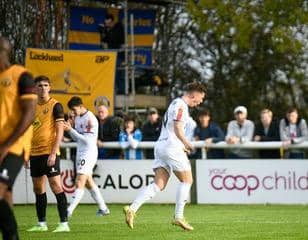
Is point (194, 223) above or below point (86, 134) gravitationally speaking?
below

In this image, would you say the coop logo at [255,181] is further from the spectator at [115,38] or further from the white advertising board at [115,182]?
the spectator at [115,38]

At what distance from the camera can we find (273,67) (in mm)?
37719

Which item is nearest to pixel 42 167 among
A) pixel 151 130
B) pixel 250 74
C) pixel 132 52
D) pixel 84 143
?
pixel 84 143

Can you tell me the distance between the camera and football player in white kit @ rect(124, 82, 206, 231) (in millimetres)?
15164

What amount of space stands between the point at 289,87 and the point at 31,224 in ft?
74.7

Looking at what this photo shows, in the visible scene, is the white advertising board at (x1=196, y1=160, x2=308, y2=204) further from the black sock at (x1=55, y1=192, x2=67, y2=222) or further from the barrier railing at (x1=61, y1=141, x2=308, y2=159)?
the black sock at (x1=55, y1=192, x2=67, y2=222)

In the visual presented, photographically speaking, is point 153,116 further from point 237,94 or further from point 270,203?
point 237,94

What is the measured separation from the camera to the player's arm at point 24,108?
32.4 feet

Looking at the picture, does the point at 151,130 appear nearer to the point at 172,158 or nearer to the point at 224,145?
Answer: the point at 224,145

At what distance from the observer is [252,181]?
22.4 m

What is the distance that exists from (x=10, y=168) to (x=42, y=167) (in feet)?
17.3

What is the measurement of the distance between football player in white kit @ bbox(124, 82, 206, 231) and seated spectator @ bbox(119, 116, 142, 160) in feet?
24.7

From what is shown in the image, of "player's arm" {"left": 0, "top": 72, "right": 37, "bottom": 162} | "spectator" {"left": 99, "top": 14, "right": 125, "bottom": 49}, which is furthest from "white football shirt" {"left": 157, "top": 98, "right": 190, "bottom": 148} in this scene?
"spectator" {"left": 99, "top": 14, "right": 125, "bottom": 49}

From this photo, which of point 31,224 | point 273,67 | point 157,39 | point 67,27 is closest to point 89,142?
point 31,224
